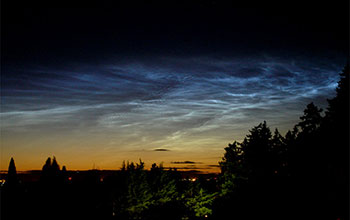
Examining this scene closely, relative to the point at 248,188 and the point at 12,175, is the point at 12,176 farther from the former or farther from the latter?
the point at 248,188

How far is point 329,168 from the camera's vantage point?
18.6m

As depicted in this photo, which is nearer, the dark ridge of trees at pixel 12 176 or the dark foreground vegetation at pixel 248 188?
the dark foreground vegetation at pixel 248 188

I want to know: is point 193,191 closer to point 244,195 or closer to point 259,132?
point 244,195

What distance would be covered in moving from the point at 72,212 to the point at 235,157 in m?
20.6

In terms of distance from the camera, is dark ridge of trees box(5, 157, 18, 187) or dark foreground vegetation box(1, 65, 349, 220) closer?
dark foreground vegetation box(1, 65, 349, 220)

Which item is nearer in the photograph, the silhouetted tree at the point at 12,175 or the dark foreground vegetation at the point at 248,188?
the dark foreground vegetation at the point at 248,188

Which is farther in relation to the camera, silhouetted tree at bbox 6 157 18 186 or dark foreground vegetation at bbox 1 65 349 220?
silhouetted tree at bbox 6 157 18 186

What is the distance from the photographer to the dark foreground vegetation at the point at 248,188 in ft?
61.9

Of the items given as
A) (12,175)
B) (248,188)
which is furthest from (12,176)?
(248,188)

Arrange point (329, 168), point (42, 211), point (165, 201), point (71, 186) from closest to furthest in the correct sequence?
point (329, 168)
point (42, 211)
point (71, 186)
point (165, 201)

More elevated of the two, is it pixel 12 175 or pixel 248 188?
pixel 12 175

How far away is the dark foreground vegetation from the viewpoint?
18878 mm

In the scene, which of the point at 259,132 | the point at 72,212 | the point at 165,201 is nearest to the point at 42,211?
the point at 72,212

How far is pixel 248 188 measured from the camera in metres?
30.2
